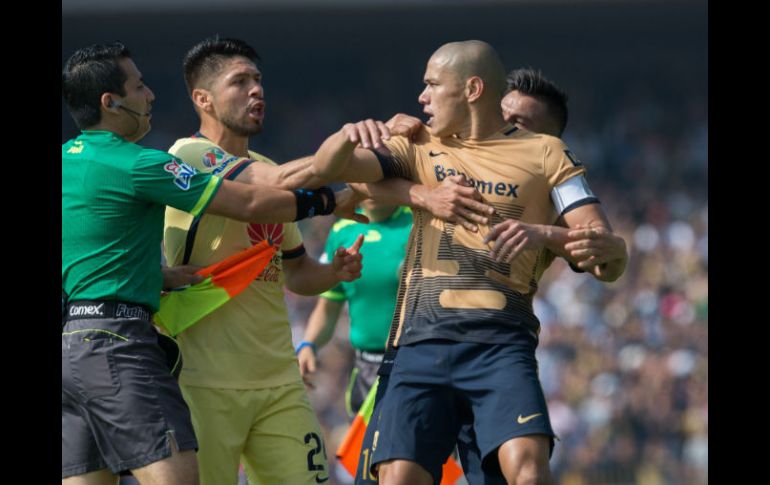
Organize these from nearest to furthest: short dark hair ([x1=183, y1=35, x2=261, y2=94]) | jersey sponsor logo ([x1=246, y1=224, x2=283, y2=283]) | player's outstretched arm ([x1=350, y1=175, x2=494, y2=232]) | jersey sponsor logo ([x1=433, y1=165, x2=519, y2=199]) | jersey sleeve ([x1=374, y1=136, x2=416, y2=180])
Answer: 1. player's outstretched arm ([x1=350, y1=175, x2=494, y2=232])
2. jersey sponsor logo ([x1=433, y1=165, x2=519, y2=199])
3. jersey sleeve ([x1=374, y1=136, x2=416, y2=180])
4. jersey sponsor logo ([x1=246, y1=224, x2=283, y2=283])
5. short dark hair ([x1=183, y1=35, x2=261, y2=94])

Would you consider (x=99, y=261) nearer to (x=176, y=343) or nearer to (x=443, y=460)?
(x=176, y=343)

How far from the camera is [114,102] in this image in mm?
6004

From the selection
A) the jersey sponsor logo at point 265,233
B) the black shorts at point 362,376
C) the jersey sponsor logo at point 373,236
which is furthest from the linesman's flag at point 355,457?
the jersey sponsor logo at point 373,236

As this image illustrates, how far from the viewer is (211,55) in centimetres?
697

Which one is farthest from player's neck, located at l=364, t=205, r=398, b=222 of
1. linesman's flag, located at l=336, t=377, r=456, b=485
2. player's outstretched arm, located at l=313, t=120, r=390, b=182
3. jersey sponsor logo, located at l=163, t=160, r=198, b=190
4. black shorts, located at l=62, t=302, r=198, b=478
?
black shorts, located at l=62, t=302, r=198, b=478

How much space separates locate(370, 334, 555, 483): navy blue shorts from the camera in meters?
5.81

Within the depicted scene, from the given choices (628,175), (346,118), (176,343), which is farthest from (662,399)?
(176,343)

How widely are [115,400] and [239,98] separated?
1.98 m

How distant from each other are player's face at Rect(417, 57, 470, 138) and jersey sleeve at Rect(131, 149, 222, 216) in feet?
3.65

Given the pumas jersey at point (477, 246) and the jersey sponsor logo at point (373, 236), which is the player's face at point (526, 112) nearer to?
the pumas jersey at point (477, 246)

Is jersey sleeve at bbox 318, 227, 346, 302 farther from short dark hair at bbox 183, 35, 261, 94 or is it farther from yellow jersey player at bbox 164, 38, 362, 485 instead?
short dark hair at bbox 183, 35, 261, 94

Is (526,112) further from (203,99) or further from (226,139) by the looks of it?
(203,99)

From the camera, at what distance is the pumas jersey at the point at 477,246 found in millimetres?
5973

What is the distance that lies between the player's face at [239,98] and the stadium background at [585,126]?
886 cm
